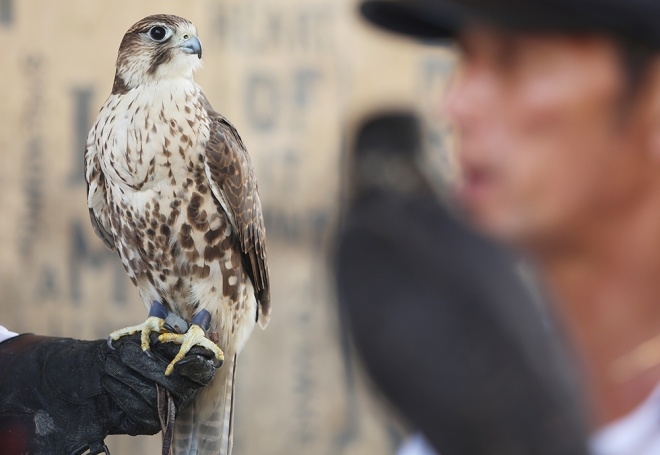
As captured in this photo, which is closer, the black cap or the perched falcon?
the black cap

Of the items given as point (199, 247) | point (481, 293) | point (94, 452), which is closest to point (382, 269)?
point (481, 293)

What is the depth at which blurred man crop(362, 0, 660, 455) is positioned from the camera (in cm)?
84

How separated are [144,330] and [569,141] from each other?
131cm

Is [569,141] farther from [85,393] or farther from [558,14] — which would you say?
[85,393]

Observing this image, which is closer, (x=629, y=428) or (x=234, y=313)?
(x=629, y=428)

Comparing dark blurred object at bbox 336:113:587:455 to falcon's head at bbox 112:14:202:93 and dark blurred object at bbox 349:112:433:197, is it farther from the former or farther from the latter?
falcon's head at bbox 112:14:202:93

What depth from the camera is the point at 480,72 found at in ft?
2.90

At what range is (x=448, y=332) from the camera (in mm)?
738

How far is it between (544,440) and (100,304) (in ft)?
12.0

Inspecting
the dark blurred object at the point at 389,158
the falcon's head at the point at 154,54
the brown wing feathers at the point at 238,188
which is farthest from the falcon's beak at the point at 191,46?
the dark blurred object at the point at 389,158

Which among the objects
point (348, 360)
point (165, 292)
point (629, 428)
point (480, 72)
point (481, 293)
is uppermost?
point (480, 72)

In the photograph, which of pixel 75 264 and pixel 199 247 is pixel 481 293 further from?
pixel 75 264

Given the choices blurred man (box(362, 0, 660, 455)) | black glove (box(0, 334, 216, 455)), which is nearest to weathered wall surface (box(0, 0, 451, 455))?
black glove (box(0, 334, 216, 455))

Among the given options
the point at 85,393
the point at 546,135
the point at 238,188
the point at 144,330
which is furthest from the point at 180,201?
the point at 546,135
